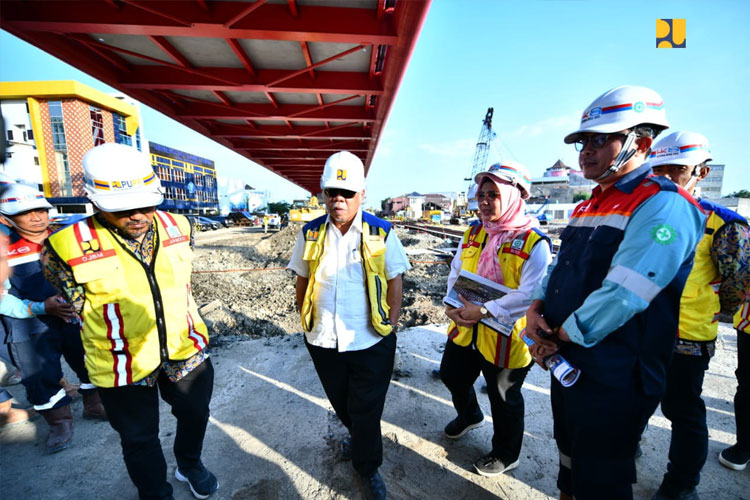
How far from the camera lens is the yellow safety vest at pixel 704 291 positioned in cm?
189

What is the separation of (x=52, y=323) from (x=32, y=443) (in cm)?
98

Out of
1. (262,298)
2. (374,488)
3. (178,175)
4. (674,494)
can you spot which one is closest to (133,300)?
(374,488)

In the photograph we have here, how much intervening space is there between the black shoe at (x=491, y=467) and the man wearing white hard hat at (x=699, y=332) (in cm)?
89

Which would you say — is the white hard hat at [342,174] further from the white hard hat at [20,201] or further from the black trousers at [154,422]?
the white hard hat at [20,201]

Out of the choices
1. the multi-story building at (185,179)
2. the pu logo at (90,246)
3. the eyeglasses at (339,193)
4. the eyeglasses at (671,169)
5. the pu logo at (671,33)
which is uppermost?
the multi-story building at (185,179)

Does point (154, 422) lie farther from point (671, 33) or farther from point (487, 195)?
point (671, 33)

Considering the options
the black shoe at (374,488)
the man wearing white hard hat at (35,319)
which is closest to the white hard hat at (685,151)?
the black shoe at (374,488)

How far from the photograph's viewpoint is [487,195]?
83.4 inches

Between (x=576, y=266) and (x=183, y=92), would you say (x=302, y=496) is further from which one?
(x=183, y=92)

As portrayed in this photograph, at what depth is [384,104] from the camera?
5203 mm

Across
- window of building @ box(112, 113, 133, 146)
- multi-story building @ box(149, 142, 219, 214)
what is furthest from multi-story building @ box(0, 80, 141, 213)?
multi-story building @ box(149, 142, 219, 214)

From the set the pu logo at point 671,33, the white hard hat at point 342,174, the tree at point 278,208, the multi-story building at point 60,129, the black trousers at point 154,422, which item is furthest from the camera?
the tree at point 278,208

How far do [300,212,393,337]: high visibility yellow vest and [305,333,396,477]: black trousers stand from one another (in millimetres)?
170

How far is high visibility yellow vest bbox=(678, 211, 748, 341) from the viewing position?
1891 mm
